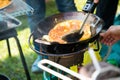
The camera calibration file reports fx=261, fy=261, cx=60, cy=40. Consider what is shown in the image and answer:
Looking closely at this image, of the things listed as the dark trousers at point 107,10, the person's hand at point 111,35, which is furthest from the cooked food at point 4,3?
the dark trousers at point 107,10

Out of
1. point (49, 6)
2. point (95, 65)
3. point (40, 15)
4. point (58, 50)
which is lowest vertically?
point (49, 6)

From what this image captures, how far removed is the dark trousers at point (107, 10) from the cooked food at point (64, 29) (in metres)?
1.16

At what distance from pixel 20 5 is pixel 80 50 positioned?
83cm

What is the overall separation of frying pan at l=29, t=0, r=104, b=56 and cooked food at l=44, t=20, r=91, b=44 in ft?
0.11

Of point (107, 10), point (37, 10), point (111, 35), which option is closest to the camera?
point (111, 35)

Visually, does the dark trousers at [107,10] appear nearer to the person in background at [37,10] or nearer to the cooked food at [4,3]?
the person in background at [37,10]

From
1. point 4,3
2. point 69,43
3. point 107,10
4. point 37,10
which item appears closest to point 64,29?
point 69,43

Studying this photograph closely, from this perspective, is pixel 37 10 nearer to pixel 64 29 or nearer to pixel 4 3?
pixel 4 3

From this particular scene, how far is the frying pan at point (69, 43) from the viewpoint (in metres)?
1.38

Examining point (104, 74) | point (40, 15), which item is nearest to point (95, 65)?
point (104, 74)

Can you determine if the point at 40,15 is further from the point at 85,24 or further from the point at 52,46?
the point at 52,46

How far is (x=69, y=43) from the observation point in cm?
135

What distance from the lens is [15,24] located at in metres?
1.84

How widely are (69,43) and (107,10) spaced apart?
1.56 meters
